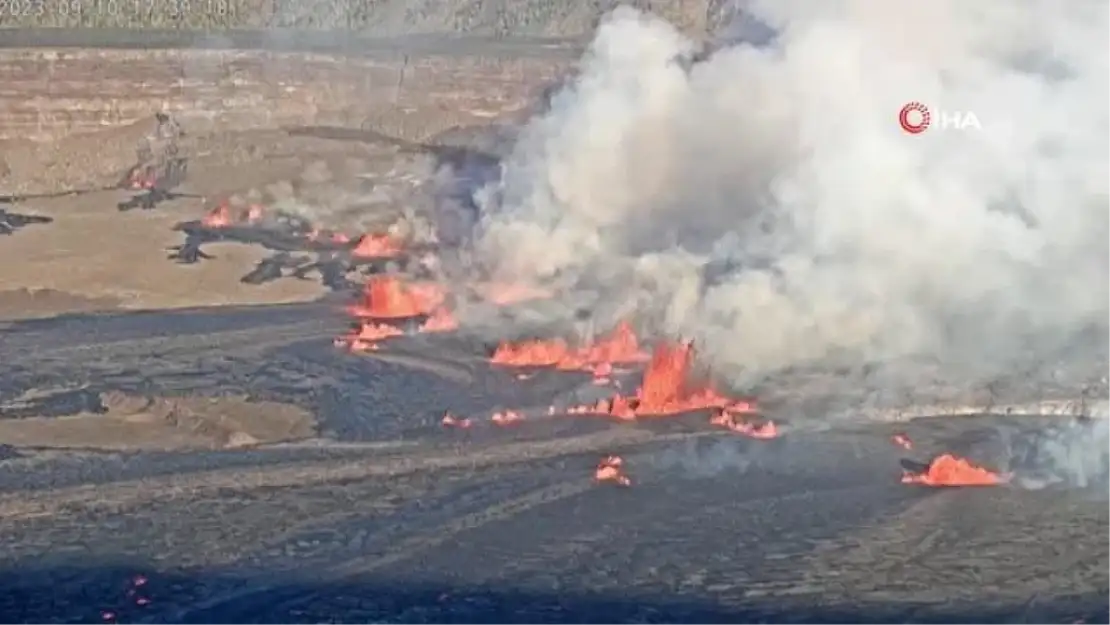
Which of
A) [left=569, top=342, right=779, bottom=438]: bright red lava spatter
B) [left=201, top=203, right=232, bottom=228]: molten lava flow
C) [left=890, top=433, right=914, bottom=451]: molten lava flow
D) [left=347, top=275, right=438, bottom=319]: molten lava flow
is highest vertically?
[left=201, top=203, right=232, bottom=228]: molten lava flow

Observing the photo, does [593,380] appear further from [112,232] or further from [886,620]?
[112,232]

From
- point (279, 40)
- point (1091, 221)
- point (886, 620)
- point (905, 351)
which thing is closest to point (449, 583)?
point (886, 620)

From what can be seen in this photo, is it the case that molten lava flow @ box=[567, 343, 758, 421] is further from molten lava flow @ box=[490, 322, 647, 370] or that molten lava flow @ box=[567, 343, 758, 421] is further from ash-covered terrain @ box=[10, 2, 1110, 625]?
molten lava flow @ box=[490, 322, 647, 370]

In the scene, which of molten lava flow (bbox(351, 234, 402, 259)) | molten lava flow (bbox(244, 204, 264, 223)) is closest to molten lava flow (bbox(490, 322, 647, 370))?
molten lava flow (bbox(351, 234, 402, 259))

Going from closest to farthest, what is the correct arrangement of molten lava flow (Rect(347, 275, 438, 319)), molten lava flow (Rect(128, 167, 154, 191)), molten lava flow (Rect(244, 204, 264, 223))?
molten lava flow (Rect(347, 275, 438, 319)) → molten lava flow (Rect(244, 204, 264, 223)) → molten lava flow (Rect(128, 167, 154, 191))

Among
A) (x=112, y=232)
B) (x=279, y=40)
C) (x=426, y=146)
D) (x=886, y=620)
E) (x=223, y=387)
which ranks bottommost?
(x=886, y=620)

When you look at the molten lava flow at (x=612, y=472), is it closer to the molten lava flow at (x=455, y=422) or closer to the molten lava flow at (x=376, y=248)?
the molten lava flow at (x=455, y=422)
